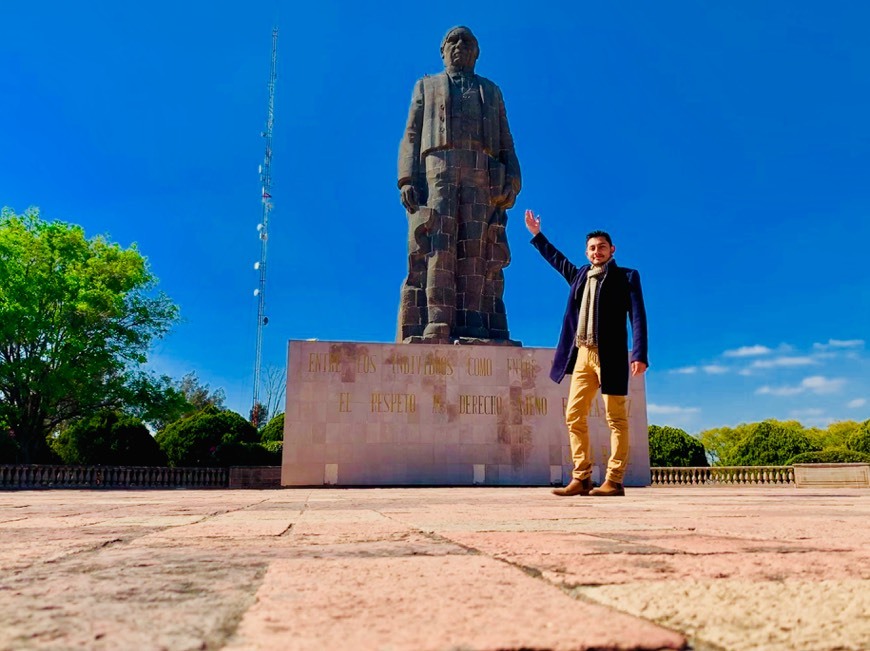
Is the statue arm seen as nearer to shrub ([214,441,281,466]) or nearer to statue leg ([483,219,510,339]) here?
statue leg ([483,219,510,339])

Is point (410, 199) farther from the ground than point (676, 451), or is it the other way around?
point (410, 199)

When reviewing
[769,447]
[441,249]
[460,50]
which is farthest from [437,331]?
[769,447]

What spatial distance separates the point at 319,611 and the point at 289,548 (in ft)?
3.26

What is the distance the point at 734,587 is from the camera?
4.05ft

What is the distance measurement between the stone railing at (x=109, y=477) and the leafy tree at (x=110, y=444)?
3084 millimetres

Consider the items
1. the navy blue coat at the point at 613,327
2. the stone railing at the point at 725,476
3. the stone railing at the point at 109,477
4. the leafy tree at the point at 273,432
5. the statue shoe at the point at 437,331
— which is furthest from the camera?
the leafy tree at the point at 273,432

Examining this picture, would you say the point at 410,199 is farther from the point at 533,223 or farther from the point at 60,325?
the point at 60,325

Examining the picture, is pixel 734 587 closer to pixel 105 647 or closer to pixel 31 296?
pixel 105 647

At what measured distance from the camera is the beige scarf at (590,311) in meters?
5.78

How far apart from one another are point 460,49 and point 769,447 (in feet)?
61.4

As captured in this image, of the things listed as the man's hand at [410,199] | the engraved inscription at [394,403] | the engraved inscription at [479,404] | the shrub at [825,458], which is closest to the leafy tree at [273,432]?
the engraved inscription at [394,403]

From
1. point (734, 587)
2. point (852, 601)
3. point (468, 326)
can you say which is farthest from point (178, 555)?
point (468, 326)

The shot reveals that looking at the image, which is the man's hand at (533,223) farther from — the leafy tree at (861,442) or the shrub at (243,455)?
the leafy tree at (861,442)

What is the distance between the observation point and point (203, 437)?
24.7 meters
